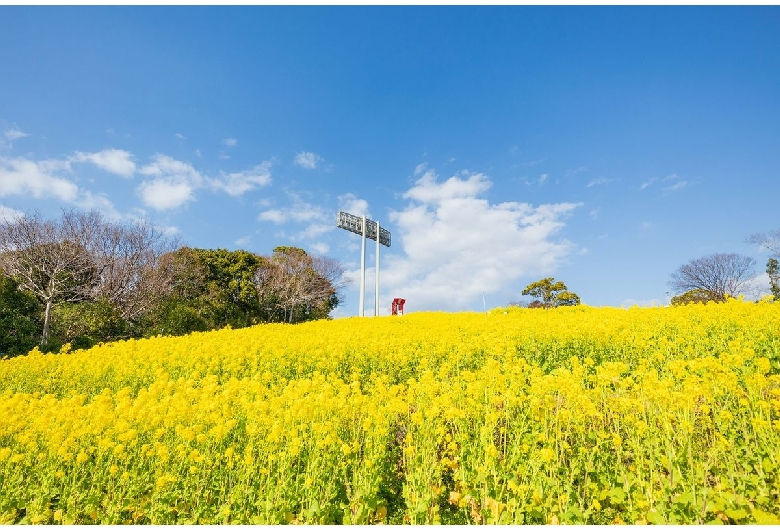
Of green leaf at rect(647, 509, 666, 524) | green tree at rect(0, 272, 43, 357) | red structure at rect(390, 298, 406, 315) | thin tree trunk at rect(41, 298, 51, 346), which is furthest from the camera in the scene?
red structure at rect(390, 298, 406, 315)

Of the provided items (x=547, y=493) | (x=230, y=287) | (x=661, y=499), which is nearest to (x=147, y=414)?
(x=547, y=493)

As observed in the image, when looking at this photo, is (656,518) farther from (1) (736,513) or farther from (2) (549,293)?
(2) (549,293)

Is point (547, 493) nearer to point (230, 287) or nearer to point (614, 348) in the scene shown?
point (614, 348)

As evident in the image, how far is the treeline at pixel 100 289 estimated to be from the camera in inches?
736

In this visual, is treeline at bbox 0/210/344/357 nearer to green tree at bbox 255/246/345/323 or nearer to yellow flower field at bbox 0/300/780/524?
green tree at bbox 255/246/345/323

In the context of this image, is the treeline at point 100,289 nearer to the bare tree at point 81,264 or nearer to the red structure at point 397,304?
the bare tree at point 81,264

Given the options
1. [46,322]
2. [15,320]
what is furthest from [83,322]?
[15,320]

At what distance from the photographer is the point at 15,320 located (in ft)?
56.9

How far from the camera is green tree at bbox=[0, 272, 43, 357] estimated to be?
16.8 m

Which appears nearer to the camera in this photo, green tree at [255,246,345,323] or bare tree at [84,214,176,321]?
bare tree at [84,214,176,321]

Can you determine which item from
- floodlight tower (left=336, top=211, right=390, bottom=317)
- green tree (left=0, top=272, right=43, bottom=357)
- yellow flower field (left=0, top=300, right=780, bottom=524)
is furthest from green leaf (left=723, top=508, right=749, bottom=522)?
floodlight tower (left=336, top=211, right=390, bottom=317)

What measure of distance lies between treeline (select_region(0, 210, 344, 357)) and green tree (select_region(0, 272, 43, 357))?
1.3 inches

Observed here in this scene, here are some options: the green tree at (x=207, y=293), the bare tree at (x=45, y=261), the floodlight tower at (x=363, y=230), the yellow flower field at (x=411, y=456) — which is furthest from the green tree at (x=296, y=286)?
the yellow flower field at (x=411, y=456)

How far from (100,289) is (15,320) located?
562cm
